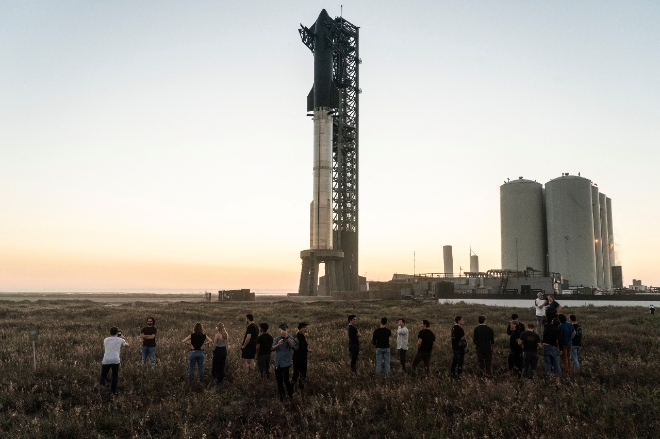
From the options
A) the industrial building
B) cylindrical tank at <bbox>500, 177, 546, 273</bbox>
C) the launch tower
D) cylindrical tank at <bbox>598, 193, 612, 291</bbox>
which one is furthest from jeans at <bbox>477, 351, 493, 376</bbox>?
cylindrical tank at <bbox>598, 193, 612, 291</bbox>

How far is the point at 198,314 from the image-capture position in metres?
41.0

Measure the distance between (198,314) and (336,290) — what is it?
141 feet

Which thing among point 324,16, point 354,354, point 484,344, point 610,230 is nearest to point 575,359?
point 484,344

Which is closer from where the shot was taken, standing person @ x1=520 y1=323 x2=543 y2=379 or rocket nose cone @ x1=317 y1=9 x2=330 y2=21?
standing person @ x1=520 y1=323 x2=543 y2=379

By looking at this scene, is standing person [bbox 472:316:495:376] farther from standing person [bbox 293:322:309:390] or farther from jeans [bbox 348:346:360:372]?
standing person [bbox 293:322:309:390]

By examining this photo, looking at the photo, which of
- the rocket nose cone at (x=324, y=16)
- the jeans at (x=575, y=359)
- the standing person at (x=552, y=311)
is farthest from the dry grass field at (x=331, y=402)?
the rocket nose cone at (x=324, y=16)

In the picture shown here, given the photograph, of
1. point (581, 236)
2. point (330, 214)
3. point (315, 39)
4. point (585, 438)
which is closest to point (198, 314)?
point (585, 438)

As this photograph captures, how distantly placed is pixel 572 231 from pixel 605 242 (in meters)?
30.1

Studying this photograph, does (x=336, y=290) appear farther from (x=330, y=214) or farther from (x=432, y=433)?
(x=432, y=433)

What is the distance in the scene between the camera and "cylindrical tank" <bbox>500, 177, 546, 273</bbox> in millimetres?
105625

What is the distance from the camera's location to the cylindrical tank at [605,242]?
118 meters

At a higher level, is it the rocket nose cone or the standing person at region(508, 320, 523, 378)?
the rocket nose cone

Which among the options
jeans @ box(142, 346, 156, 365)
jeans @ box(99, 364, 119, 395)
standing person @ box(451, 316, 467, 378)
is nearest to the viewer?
jeans @ box(99, 364, 119, 395)

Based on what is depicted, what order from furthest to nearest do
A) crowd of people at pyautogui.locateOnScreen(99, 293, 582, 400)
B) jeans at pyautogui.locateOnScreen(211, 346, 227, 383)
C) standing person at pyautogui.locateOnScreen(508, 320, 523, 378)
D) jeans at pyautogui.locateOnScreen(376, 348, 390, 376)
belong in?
standing person at pyautogui.locateOnScreen(508, 320, 523, 378)
jeans at pyautogui.locateOnScreen(376, 348, 390, 376)
jeans at pyautogui.locateOnScreen(211, 346, 227, 383)
crowd of people at pyautogui.locateOnScreen(99, 293, 582, 400)
